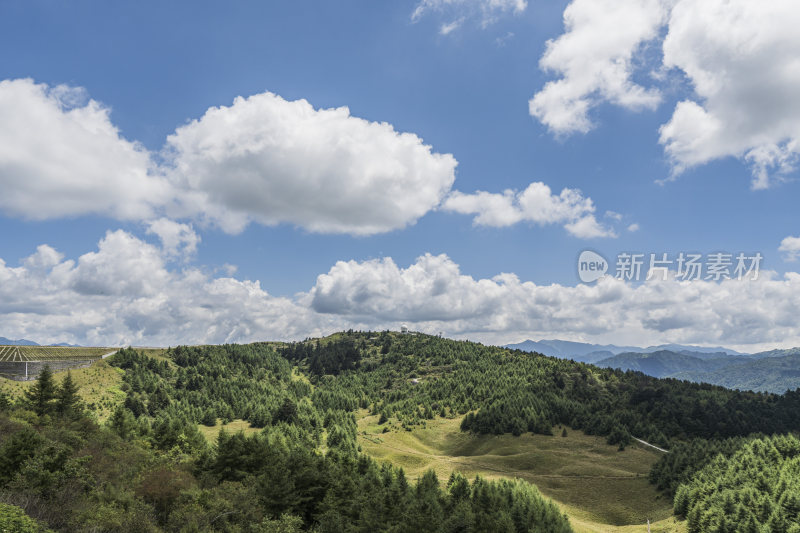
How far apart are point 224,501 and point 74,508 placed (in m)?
12.6

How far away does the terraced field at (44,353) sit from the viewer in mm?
134500

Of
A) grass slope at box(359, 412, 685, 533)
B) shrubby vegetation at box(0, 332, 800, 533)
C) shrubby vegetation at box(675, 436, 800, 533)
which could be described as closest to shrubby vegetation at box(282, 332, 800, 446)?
shrubby vegetation at box(0, 332, 800, 533)

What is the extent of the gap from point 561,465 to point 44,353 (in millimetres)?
178634

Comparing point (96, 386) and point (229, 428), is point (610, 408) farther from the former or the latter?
point (96, 386)

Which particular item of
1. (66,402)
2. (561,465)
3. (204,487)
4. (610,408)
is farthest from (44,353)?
(610,408)

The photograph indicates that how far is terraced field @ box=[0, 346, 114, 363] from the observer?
134 meters

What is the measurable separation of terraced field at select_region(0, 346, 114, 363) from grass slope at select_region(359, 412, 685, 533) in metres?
108

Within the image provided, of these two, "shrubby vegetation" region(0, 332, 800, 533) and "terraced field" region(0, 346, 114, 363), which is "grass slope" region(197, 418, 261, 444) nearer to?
"shrubby vegetation" region(0, 332, 800, 533)

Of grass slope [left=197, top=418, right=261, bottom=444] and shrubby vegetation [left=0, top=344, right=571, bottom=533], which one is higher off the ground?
shrubby vegetation [left=0, top=344, right=571, bottom=533]

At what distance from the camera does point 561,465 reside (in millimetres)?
103750

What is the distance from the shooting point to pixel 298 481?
56625mm

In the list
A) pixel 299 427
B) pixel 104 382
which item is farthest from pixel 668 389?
pixel 104 382

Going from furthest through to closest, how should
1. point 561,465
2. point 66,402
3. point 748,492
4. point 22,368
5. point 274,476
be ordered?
point 22,368
point 561,465
point 66,402
point 748,492
point 274,476

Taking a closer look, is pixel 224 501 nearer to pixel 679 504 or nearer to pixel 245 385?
pixel 679 504
